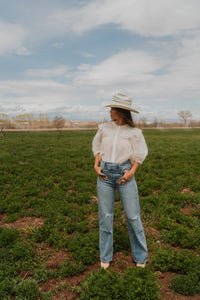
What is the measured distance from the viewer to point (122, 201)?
389 centimetres

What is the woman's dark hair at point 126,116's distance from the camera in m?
3.79

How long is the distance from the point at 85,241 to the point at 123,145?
8.29 feet

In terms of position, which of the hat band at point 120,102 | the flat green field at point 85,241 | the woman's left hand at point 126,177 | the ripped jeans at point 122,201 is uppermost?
the hat band at point 120,102

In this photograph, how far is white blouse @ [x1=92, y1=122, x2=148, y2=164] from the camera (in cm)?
371

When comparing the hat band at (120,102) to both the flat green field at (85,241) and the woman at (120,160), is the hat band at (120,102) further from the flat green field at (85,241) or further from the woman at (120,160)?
the flat green field at (85,241)

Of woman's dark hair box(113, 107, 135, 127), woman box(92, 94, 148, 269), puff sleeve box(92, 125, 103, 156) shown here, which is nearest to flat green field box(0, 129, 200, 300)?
woman box(92, 94, 148, 269)

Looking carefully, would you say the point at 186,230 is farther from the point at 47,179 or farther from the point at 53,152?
the point at 53,152

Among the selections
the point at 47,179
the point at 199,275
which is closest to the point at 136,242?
the point at 199,275

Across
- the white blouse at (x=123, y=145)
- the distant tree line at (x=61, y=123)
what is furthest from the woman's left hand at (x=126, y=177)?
the distant tree line at (x=61, y=123)

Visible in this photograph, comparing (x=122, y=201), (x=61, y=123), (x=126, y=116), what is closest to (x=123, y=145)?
(x=126, y=116)

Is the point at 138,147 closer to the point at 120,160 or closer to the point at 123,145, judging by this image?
the point at 123,145

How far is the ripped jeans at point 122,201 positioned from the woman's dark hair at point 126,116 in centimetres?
66

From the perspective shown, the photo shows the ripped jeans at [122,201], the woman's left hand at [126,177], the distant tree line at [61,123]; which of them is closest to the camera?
the woman's left hand at [126,177]

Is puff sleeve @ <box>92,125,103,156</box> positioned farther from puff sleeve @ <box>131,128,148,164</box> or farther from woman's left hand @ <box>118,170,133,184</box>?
woman's left hand @ <box>118,170,133,184</box>
